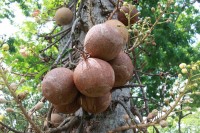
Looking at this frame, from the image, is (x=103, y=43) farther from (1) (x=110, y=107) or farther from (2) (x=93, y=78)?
(1) (x=110, y=107)

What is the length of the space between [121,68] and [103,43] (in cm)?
17

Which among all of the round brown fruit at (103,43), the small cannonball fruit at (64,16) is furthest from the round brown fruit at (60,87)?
the small cannonball fruit at (64,16)

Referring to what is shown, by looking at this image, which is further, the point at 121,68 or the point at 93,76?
the point at 121,68

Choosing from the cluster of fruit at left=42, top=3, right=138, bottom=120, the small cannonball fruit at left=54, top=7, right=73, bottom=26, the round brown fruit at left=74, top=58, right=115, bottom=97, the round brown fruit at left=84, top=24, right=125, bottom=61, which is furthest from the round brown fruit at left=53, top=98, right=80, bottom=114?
the small cannonball fruit at left=54, top=7, right=73, bottom=26

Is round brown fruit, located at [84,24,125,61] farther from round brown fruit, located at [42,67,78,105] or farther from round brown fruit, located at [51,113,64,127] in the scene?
round brown fruit, located at [51,113,64,127]

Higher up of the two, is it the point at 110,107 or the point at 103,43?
the point at 103,43

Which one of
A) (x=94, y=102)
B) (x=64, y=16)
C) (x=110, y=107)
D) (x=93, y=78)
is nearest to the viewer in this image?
(x=93, y=78)

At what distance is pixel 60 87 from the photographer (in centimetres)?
128

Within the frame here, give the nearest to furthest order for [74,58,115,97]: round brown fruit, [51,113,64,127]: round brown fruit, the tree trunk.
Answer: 1. [74,58,115,97]: round brown fruit
2. the tree trunk
3. [51,113,64,127]: round brown fruit

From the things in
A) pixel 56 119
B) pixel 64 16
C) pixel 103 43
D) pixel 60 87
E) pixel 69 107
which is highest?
pixel 64 16

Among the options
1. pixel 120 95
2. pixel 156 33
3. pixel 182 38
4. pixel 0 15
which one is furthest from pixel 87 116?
pixel 0 15

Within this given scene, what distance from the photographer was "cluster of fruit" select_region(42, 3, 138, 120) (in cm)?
125

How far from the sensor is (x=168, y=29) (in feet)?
18.2

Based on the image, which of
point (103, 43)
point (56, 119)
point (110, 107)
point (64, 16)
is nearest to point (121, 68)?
point (103, 43)
